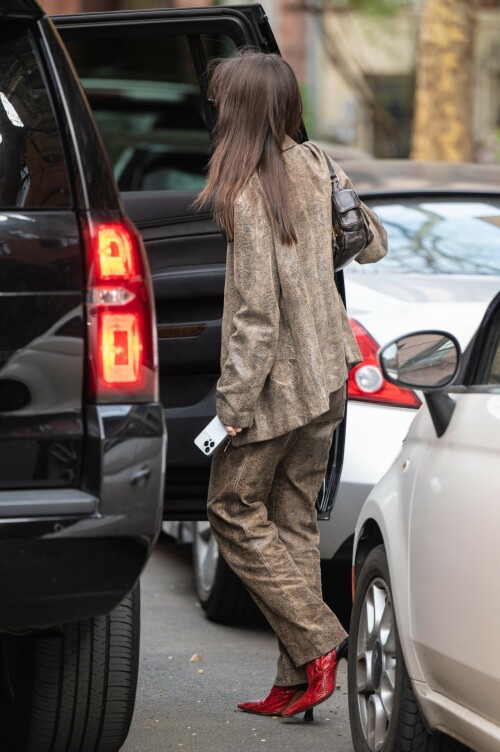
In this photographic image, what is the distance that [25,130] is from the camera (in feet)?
10.4

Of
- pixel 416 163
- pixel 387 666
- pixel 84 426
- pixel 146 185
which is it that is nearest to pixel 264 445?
pixel 387 666

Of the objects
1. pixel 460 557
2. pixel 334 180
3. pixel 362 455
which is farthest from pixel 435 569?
pixel 362 455

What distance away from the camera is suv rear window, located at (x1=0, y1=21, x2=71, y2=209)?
309 cm

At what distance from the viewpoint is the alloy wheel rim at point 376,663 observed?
3631 mm

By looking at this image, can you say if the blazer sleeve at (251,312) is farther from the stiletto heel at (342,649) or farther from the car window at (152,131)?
the car window at (152,131)

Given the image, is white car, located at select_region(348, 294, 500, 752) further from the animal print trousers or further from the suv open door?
the suv open door

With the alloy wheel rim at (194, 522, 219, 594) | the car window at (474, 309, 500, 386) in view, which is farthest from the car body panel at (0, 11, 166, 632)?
the alloy wheel rim at (194, 522, 219, 594)

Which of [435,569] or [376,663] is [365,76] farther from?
[435,569]

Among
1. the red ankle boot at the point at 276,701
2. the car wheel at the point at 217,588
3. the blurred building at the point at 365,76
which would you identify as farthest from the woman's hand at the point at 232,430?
the blurred building at the point at 365,76

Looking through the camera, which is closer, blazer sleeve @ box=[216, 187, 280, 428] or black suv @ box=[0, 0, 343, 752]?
black suv @ box=[0, 0, 343, 752]

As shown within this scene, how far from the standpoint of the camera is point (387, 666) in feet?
12.0

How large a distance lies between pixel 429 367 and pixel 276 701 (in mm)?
1352

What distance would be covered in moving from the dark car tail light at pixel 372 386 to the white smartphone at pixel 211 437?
3.26 feet

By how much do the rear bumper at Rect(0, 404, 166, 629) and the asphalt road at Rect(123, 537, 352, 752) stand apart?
1.24 meters
